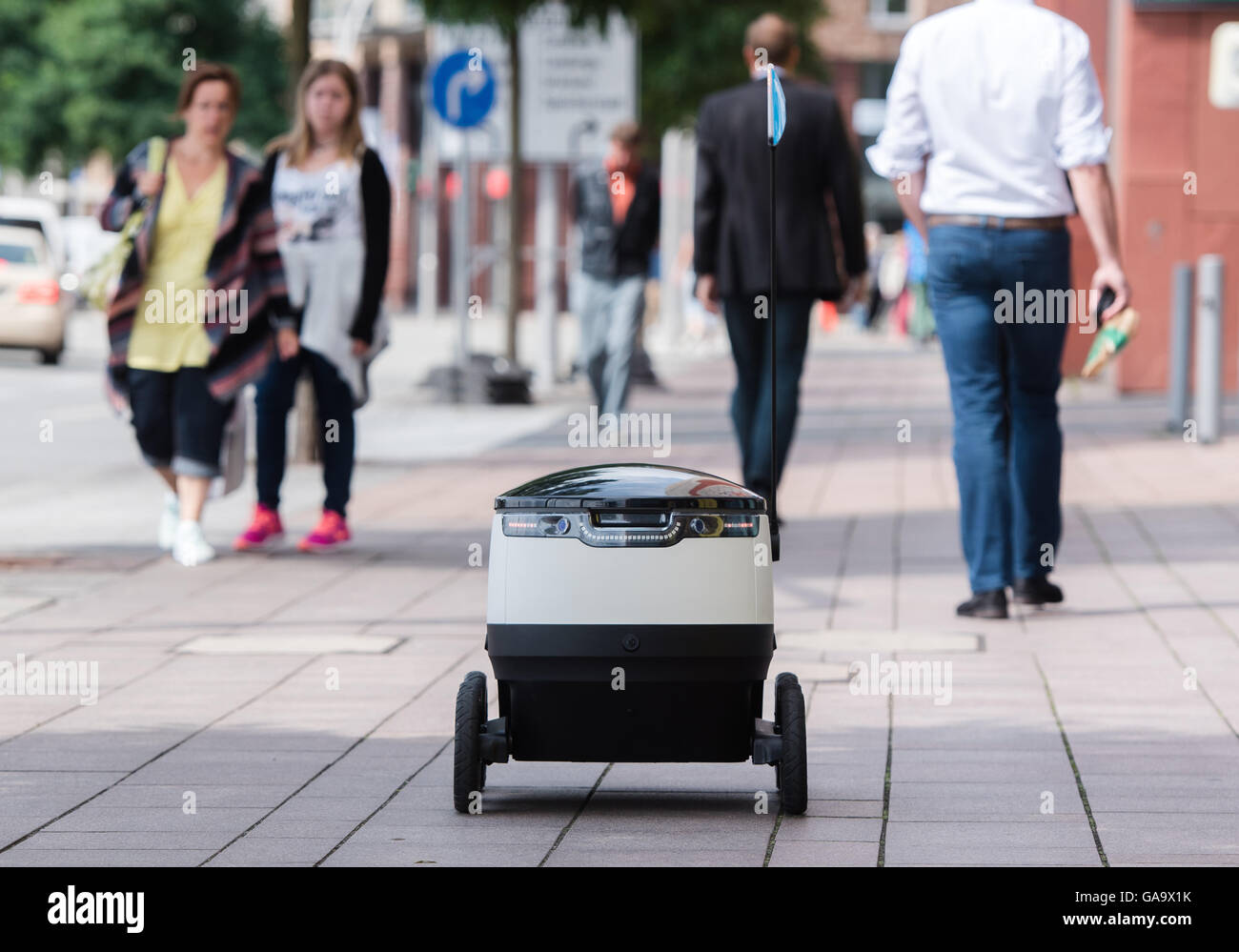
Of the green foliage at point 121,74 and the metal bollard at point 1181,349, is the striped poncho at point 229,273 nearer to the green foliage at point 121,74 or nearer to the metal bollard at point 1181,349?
Answer: the metal bollard at point 1181,349

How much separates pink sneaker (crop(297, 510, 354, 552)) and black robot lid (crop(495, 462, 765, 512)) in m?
4.73

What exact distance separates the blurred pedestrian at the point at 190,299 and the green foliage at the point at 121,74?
4453cm

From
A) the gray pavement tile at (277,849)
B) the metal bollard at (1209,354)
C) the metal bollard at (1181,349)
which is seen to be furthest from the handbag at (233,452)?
the metal bollard at (1181,349)

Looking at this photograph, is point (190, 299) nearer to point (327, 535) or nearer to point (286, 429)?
point (286, 429)

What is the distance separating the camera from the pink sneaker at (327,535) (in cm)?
924

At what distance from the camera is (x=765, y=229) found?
385 inches

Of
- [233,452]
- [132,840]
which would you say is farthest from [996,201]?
[132,840]

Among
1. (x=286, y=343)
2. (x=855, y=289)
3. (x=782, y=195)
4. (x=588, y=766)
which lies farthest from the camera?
(x=855, y=289)

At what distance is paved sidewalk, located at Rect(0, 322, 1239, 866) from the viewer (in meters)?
4.48

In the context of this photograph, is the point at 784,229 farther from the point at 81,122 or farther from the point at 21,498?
the point at 81,122

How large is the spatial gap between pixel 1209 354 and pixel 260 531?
724cm

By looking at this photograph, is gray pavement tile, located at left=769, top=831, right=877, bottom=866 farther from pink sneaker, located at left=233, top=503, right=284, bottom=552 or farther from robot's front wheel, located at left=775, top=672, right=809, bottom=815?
pink sneaker, located at left=233, top=503, right=284, bottom=552

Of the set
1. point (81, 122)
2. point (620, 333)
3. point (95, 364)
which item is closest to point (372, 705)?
point (620, 333)

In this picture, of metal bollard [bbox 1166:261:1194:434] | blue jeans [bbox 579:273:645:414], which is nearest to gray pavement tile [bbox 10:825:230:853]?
blue jeans [bbox 579:273:645:414]
